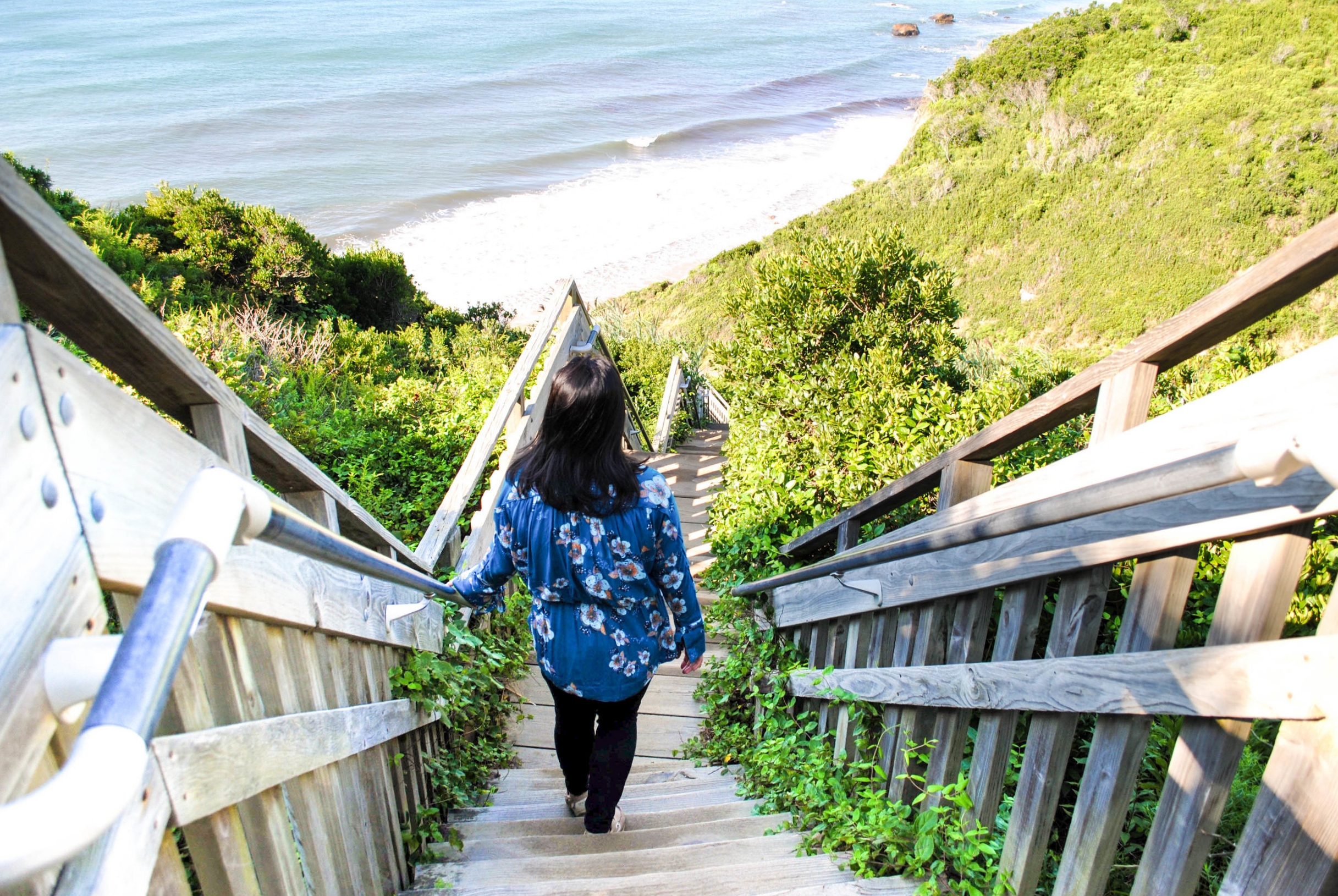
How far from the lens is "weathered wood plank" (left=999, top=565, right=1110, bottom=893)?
1651 mm

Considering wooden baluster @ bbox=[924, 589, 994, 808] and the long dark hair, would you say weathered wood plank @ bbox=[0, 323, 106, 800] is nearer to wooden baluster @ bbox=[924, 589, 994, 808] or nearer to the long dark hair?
the long dark hair

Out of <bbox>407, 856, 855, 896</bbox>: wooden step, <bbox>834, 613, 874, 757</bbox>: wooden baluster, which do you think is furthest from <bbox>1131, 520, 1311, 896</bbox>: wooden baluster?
<bbox>834, 613, 874, 757</bbox>: wooden baluster

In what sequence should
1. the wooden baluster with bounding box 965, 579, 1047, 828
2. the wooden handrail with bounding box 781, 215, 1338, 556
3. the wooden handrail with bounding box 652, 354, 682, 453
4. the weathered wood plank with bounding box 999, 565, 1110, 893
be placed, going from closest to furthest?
the wooden handrail with bounding box 781, 215, 1338, 556
the weathered wood plank with bounding box 999, 565, 1110, 893
the wooden baluster with bounding box 965, 579, 1047, 828
the wooden handrail with bounding box 652, 354, 682, 453

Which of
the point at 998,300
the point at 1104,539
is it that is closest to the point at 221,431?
the point at 1104,539

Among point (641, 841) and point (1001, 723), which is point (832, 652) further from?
point (1001, 723)

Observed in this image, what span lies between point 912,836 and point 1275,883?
1170 millimetres

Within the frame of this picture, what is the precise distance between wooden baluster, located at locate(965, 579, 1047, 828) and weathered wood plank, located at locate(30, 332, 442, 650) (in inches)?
61.8

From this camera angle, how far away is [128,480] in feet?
3.38

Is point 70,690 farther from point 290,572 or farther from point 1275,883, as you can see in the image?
point 1275,883

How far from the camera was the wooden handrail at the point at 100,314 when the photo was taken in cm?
89

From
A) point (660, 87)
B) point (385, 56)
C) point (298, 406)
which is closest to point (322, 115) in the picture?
point (385, 56)

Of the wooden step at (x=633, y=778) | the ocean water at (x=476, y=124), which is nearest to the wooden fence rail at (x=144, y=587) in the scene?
the wooden step at (x=633, y=778)

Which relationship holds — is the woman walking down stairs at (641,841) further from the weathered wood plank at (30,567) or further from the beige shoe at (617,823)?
the weathered wood plank at (30,567)

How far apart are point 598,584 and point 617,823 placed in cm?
103
